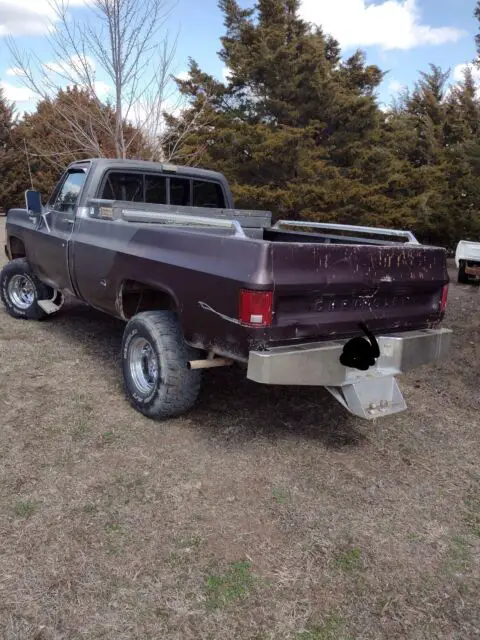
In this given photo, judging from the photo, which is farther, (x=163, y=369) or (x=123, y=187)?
(x=123, y=187)

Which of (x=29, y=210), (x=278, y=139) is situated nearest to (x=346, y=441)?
(x=29, y=210)

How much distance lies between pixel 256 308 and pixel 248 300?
0.21ft

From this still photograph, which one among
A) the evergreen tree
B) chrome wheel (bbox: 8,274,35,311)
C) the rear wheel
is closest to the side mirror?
chrome wheel (bbox: 8,274,35,311)

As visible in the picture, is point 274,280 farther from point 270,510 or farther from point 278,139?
point 278,139

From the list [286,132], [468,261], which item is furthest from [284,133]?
[468,261]

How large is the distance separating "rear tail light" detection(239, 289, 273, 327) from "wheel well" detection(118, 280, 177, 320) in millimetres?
1394

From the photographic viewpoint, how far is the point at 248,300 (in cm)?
315

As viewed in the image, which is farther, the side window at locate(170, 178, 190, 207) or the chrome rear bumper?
the side window at locate(170, 178, 190, 207)

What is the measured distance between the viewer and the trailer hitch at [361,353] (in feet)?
11.4

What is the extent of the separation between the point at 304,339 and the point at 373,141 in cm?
1357

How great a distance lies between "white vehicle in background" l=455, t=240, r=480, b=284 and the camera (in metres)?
11.3

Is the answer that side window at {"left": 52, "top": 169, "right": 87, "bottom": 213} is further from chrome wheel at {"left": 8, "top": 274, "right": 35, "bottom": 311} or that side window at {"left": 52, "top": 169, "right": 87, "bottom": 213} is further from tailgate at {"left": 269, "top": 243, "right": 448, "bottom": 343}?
tailgate at {"left": 269, "top": 243, "right": 448, "bottom": 343}

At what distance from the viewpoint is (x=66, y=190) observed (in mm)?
5641

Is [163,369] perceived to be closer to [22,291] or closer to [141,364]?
[141,364]
